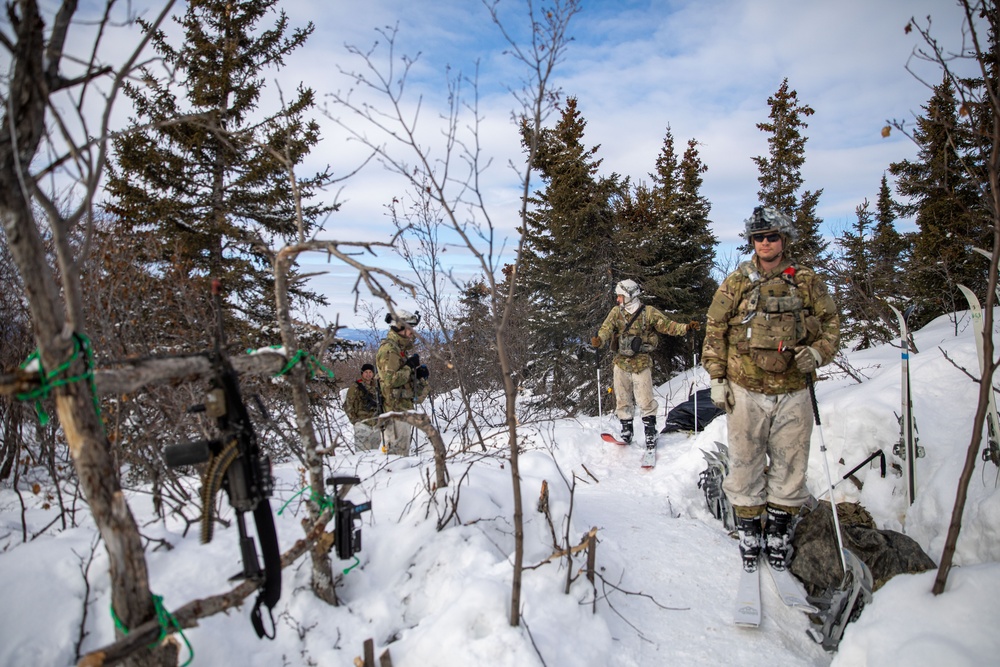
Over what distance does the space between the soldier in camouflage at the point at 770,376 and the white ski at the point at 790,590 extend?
0.10m

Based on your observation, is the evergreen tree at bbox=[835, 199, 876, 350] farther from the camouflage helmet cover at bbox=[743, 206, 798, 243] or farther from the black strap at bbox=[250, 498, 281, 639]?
the black strap at bbox=[250, 498, 281, 639]

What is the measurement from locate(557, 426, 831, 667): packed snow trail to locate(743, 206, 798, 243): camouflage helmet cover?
2497mm

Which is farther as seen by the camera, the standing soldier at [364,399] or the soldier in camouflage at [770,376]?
the standing soldier at [364,399]

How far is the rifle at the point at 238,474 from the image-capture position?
181 centimetres

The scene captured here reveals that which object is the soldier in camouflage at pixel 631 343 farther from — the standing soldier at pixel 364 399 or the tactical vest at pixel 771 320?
the standing soldier at pixel 364 399

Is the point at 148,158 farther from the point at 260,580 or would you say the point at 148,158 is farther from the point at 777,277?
the point at 777,277

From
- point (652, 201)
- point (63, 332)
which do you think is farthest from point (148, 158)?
point (652, 201)

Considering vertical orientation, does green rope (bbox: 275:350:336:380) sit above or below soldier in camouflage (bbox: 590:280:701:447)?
above

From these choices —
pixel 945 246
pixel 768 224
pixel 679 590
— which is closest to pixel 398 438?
pixel 679 590

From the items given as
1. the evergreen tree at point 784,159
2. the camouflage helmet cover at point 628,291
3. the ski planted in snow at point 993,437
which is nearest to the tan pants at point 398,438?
the camouflage helmet cover at point 628,291

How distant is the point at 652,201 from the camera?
16.2 metres

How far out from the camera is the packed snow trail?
2.74 metres

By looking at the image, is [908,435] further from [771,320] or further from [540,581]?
[540,581]

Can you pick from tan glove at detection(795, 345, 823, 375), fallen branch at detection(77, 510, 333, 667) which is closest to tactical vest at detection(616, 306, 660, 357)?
tan glove at detection(795, 345, 823, 375)
